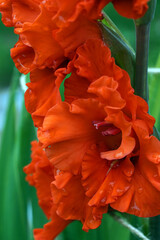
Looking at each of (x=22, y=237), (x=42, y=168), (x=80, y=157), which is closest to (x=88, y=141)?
(x=80, y=157)

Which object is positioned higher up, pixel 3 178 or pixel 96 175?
pixel 96 175

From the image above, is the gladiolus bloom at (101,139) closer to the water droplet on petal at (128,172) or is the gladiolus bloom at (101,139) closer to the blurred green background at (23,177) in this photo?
the water droplet on petal at (128,172)

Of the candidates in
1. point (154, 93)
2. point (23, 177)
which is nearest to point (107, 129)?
point (154, 93)

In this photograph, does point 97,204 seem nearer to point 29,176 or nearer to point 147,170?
point 147,170

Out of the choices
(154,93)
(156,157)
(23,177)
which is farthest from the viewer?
(23,177)

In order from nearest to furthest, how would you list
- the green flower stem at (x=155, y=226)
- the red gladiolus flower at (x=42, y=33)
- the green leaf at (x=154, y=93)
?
the red gladiolus flower at (x=42, y=33) → the green flower stem at (x=155, y=226) → the green leaf at (x=154, y=93)

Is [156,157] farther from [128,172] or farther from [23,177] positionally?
[23,177]

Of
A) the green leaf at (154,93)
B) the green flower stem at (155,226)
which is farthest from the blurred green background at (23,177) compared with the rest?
the green flower stem at (155,226)

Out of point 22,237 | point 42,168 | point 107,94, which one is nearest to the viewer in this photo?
point 107,94
